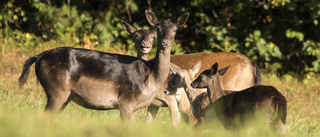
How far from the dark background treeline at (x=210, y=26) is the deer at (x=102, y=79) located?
6.42m

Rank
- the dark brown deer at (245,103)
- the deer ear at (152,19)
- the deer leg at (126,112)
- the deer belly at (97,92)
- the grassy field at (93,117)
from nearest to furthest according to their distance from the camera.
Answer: the grassy field at (93,117) < the dark brown deer at (245,103) < the deer leg at (126,112) < the deer belly at (97,92) < the deer ear at (152,19)

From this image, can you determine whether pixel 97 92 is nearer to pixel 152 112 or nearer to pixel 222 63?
pixel 152 112

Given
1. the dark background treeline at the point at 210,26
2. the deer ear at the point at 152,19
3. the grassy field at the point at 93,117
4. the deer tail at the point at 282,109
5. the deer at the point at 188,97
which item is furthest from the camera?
the dark background treeline at the point at 210,26

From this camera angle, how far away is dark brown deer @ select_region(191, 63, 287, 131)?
6.22 metres

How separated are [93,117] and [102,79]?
31.8 inches

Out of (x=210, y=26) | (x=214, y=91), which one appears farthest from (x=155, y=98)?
(x=210, y=26)

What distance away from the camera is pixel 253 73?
9.23m

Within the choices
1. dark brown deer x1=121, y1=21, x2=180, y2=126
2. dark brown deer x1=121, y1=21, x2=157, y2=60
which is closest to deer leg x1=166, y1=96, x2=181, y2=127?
dark brown deer x1=121, y1=21, x2=180, y2=126

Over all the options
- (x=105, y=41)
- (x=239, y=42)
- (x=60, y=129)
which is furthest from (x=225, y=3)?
(x=60, y=129)

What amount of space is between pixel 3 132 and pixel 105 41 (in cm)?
993

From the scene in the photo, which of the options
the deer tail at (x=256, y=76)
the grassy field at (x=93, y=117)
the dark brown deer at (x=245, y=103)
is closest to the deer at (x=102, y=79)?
the grassy field at (x=93, y=117)

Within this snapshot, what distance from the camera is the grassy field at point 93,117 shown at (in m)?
4.55

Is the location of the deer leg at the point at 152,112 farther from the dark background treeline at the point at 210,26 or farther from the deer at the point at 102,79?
the dark background treeline at the point at 210,26

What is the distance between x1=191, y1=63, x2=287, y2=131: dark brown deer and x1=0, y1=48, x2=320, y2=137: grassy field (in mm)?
247
